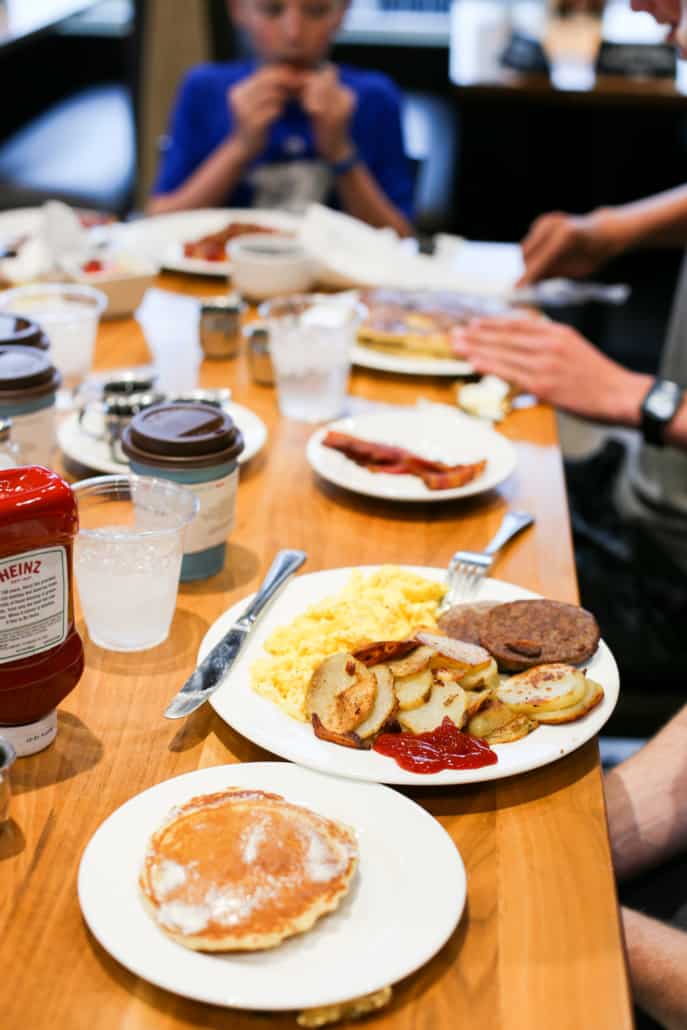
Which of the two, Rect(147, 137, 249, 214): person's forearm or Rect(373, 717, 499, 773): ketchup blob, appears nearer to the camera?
Rect(373, 717, 499, 773): ketchup blob

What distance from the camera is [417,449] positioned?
1.90 m

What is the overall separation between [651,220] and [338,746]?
2.28 metres

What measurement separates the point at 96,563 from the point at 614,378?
4.28ft

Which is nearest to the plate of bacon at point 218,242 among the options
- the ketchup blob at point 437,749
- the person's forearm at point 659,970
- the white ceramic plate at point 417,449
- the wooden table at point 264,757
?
the white ceramic plate at point 417,449

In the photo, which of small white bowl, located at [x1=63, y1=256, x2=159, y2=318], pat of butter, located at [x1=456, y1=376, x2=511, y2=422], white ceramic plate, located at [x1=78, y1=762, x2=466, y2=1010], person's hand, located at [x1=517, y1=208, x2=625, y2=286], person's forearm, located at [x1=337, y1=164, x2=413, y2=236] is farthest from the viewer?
person's forearm, located at [x1=337, y1=164, x2=413, y2=236]

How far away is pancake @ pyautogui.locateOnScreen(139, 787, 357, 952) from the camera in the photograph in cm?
85

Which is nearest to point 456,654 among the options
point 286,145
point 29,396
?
point 29,396

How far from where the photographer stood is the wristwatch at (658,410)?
7.04ft

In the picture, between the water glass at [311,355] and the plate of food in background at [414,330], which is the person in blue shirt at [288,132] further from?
the water glass at [311,355]

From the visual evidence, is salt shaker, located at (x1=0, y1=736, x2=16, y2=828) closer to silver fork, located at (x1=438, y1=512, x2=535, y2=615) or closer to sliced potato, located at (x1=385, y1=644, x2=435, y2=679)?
sliced potato, located at (x1=385, y1=644, x2=435, y2=679)

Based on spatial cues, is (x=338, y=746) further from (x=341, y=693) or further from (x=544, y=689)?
(x=544, y=689)

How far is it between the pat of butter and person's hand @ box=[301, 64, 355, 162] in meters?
1.61

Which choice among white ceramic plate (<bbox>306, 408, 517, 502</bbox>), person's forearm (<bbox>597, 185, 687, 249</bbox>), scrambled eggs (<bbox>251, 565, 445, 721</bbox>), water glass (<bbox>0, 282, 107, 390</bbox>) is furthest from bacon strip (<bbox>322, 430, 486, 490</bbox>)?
person's forearm (<bbox>597, 185, 687, 249</bbox>)

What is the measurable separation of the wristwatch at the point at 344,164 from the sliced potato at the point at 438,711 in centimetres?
279
